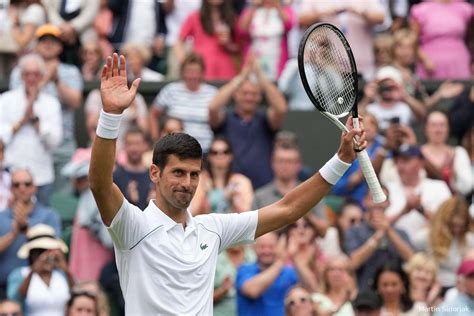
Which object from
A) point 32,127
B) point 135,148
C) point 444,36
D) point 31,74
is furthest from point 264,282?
point 444,36

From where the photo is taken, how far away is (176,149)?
280 inches

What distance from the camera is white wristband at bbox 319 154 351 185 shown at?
7480 mm

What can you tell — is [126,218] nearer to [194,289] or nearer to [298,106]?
[194,289]

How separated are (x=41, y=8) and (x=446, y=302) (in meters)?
5.87

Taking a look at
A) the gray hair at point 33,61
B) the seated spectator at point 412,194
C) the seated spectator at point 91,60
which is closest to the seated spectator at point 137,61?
the seated spectator at point 91,60

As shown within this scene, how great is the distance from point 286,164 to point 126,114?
6.00ft

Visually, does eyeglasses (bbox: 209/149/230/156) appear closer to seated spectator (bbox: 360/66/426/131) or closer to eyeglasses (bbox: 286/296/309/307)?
seated spectator (bbox: 360/66/426/131)

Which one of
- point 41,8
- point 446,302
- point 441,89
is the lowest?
point 446,302

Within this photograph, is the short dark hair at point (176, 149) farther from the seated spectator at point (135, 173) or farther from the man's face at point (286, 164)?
the man's face at point (286, 164)

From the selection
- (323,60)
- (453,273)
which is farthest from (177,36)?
(323,60)

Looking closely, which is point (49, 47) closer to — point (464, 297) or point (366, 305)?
point (366, 305)

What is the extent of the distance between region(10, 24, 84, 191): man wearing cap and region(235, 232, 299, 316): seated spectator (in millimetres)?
3324

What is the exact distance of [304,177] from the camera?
42.6 feet

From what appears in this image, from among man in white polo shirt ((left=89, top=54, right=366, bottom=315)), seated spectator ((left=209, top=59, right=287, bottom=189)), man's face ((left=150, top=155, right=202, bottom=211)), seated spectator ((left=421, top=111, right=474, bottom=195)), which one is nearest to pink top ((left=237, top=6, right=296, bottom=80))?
seated spectator ((left=209, top=59, right=287, bottom=189))
